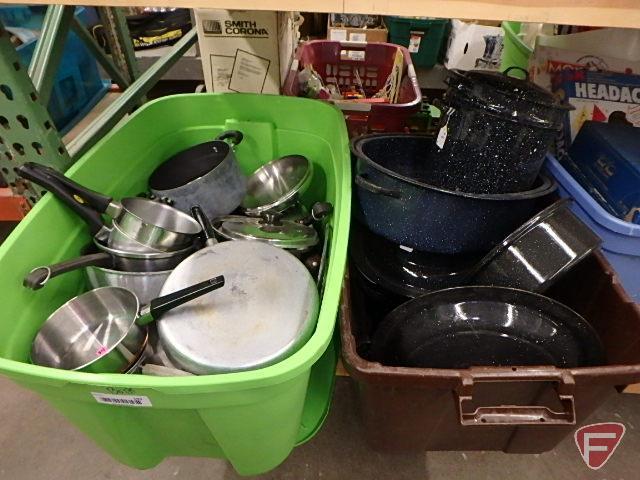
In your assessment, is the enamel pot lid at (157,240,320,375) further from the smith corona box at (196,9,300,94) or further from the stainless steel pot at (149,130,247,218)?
the smith corona box at (196,9,300,94)

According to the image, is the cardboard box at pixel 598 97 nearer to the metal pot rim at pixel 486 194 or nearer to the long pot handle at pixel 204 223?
the metal pot rim at pixel 486 194

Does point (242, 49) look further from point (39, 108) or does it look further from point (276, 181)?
point (39, 108)

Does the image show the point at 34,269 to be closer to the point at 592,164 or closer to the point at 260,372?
the point at 260,372

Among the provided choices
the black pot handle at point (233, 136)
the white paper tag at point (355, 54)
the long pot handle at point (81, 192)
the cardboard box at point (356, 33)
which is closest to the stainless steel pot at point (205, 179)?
the black pot handle at point (233, 136)

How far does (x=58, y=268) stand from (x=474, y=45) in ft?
6.27

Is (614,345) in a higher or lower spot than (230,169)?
lower

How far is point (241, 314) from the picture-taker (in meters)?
0.52

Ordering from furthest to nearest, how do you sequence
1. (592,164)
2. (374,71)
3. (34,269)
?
1. (374,71)
2. (592,164)
3. (34,269)

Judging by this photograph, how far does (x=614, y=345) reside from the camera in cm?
58

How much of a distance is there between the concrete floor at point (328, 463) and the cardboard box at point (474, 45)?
5.24 feet

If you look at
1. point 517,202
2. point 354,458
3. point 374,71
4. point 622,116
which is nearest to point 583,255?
point 517,202

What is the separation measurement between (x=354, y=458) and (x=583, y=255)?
1.93 feet

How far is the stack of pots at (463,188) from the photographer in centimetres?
58

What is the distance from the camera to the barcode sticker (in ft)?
1.37
